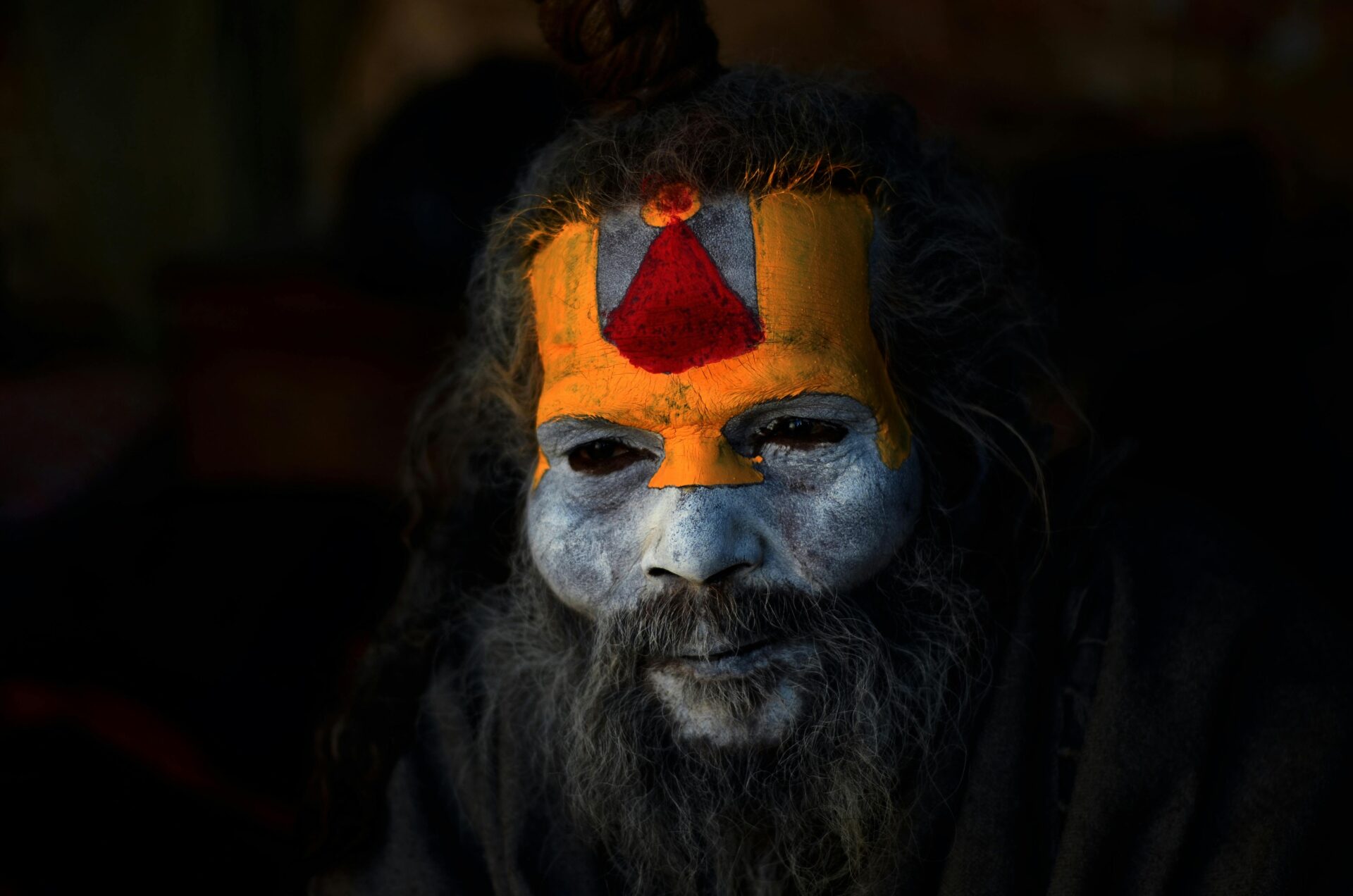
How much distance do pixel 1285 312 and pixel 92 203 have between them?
12.5 feet

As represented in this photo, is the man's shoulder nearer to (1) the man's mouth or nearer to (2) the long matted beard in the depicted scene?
(2) the long matted beard

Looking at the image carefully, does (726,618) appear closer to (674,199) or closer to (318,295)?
(674,199)

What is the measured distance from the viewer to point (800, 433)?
5.04 ft

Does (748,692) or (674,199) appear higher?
(674,199)

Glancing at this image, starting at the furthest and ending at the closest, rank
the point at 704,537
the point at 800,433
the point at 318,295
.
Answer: the point at 318,295, the point at 800,433, the point at 704,537

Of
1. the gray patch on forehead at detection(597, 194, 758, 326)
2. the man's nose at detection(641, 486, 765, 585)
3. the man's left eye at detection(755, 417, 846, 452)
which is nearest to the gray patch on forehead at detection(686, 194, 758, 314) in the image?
the gray patch on forehead at detection(597, 194, 758, 326)

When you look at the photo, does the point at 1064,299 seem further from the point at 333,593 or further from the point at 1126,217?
the point at 333,593

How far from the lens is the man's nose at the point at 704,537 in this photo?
1.43 meters

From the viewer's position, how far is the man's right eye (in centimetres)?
160

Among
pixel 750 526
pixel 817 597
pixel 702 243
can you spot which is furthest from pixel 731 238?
pixel 817 597

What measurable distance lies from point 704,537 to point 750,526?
9 cm

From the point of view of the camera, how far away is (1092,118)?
135 inches

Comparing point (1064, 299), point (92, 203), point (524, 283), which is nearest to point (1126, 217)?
point (1064, 299)

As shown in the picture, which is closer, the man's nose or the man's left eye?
the man's nose
